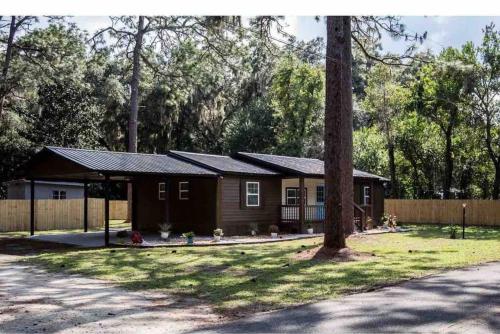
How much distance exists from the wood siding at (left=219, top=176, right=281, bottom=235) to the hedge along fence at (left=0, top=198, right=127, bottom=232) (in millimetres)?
9941

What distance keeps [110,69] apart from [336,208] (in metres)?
24.6

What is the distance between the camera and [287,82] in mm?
38938

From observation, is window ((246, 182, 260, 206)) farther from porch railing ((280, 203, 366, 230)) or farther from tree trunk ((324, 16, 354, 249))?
tree trunk ((324, 16, 354, 249))

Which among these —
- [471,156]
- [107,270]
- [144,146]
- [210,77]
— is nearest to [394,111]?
[471,156]

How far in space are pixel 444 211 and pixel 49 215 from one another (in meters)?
21.1

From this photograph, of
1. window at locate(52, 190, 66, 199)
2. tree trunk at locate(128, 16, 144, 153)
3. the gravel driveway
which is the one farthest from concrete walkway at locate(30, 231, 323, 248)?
window at locate(52, 190, 66, 199)

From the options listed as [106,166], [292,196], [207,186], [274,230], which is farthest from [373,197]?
[106,166]

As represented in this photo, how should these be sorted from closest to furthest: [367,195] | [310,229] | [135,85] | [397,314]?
1. [397,314]
2. [310,229]
3. [367,195]
4. [135,85]

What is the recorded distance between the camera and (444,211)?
31.3 metres

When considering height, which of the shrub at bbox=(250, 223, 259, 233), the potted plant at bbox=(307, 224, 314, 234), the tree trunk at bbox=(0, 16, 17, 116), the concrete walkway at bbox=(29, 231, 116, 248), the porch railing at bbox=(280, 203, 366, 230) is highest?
the tree trunk at bbox=(0, 16, 17, 116)

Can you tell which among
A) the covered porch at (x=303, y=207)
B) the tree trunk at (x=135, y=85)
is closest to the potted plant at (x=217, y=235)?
the covered porch at (x=303, y=207)

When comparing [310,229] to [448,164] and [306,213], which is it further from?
[448,164]

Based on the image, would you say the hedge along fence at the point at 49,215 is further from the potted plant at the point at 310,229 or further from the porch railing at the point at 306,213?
the potted plant at the point at 310,229

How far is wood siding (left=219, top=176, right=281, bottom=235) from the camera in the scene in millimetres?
20594
